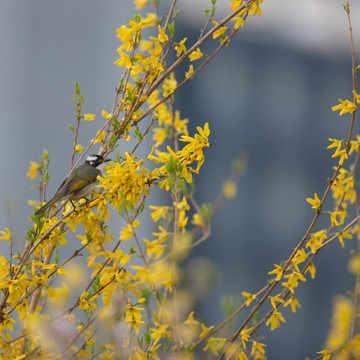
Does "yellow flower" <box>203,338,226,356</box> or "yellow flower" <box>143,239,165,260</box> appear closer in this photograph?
"yellow flower" <box>143,239,165,260</box>

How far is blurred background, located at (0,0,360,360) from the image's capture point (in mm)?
25297

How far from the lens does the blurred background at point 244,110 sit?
2530 cm

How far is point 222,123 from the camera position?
25.3 meters

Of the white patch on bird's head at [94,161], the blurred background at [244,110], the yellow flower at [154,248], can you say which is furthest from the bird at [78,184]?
the blurred background at [244,110]

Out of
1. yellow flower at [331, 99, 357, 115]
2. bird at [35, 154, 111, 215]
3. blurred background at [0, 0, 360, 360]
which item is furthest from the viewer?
blurred background at [0, 0, 360, 360]

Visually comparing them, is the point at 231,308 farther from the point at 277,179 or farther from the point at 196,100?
the point at 277,179

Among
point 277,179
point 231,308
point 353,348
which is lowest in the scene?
point 353,348

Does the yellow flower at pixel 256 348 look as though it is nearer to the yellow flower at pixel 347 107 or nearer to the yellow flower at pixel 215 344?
the yellow flower at pixel 215 344

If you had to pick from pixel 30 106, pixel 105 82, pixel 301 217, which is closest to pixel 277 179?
pixel 301 217

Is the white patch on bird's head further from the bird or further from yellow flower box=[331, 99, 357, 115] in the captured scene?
yellow flower box=[331, 99, 357, 115]

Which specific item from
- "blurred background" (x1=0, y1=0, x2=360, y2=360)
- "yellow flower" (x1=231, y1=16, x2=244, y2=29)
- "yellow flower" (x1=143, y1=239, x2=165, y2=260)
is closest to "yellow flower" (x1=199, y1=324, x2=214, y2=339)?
"yellow flower" (x1=143, y1=239, x2=165, y2=260)

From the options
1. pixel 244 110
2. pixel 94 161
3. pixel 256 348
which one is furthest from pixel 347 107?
pixel 244 110

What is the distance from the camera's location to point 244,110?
26.0 meters

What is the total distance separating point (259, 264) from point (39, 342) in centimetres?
2317
